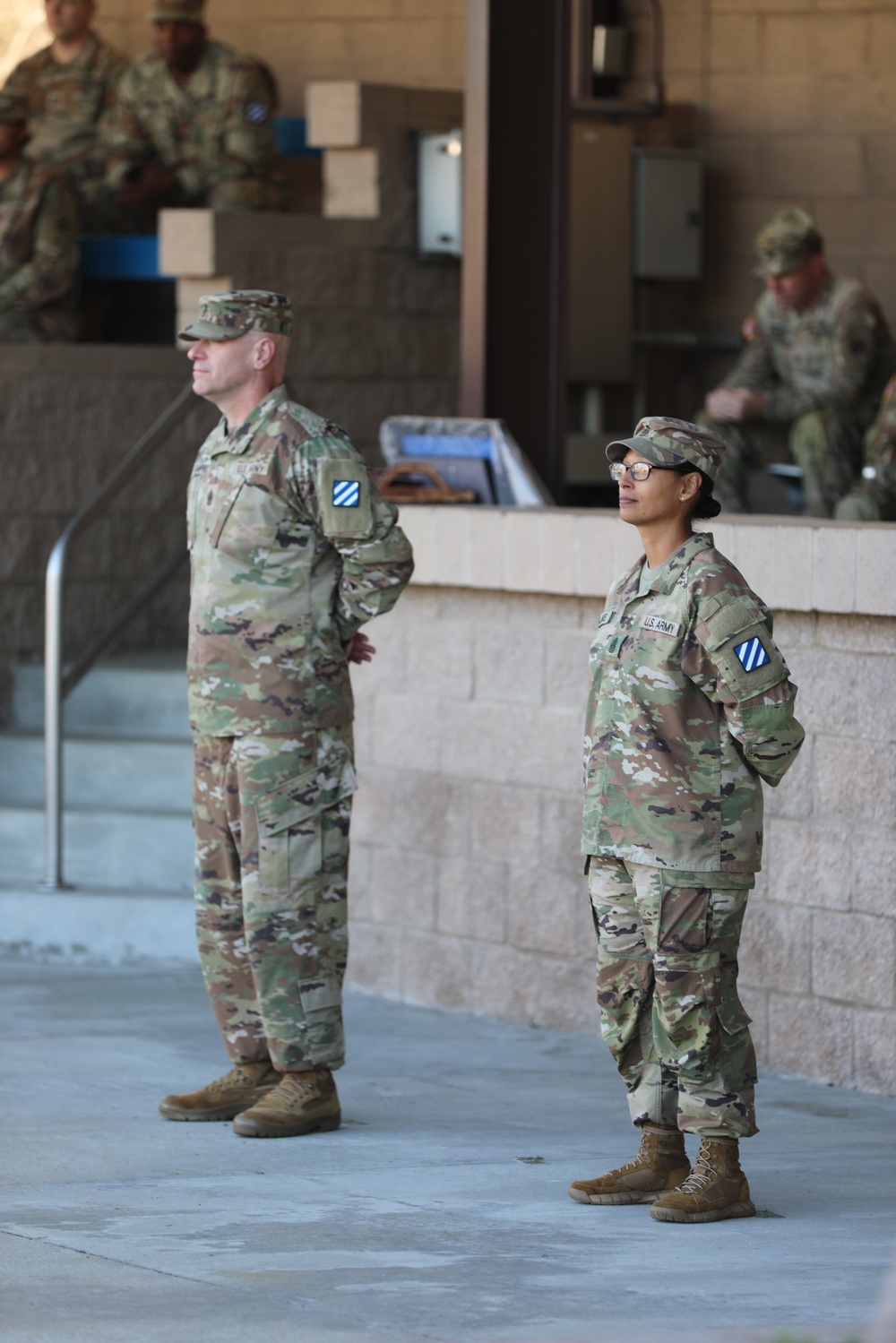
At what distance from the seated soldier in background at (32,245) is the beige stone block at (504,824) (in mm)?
3873

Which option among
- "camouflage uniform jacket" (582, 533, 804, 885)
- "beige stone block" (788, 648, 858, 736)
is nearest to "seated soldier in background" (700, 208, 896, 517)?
"beige stone block" (788, 648, 858, 736)

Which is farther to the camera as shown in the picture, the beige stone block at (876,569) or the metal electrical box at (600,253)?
the metal electrical box at (600,253)

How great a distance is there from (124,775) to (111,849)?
0.43 m

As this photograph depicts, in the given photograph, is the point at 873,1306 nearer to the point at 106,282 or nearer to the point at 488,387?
the point at 488,387

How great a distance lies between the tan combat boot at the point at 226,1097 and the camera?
18.1 feet

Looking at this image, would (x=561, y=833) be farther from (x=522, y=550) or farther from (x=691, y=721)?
(x=691, y=721)

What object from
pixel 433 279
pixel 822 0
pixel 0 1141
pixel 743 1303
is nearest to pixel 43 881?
pixel 0 1141

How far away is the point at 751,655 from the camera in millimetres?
4414

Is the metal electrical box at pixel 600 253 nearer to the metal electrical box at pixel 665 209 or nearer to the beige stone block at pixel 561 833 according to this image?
the metal electrical box at pixel 665 209

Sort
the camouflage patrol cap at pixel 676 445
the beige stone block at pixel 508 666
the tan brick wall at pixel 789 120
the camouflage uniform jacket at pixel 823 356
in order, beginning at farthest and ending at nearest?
the tan brick wall at pixel 789 120
the camouflage uniform jacket at pixel 823 356
the beige stone block at pixel 508 666
the camouflage patrol cap at pixel 676 445

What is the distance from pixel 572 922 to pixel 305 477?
6.50ft

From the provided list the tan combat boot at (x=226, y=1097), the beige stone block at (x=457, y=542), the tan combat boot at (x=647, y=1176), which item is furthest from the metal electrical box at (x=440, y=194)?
the tan combat boot at (x=647, y=1176)

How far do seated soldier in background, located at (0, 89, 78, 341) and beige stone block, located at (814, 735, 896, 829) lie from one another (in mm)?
4994

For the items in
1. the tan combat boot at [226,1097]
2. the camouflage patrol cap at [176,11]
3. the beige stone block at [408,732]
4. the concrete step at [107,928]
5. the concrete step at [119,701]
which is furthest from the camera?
the camouflage patrol cap at [176,11]
